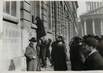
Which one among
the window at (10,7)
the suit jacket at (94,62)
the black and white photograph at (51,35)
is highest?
the window at (10,7)

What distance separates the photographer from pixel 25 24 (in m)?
2.26

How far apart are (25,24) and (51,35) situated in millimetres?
328

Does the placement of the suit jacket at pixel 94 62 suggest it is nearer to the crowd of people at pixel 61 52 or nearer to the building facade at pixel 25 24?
the crowd of people at pixel 61 52

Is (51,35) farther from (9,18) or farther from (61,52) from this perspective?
(9,18)

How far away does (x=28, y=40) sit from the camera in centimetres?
226

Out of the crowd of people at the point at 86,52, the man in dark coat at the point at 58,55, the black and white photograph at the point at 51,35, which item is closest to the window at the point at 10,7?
the black and white photograph at the point at 51,35

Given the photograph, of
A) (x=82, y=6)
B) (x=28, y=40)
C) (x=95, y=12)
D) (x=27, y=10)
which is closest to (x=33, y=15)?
(x=27, y=10)

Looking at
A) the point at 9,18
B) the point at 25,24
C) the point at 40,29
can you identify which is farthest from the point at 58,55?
the point at 9,18

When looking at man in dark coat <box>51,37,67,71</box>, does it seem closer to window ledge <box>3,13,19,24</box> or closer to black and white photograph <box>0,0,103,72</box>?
black and white photograph <box>0,0,103,72</box>

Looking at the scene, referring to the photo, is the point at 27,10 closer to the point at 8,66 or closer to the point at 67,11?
the point at 67,11

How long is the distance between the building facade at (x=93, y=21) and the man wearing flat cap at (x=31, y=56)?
0.61 metres

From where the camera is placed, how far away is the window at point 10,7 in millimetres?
2244

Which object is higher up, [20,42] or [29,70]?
[20,42]

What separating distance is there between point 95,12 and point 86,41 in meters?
0.36
